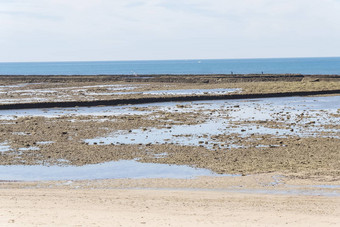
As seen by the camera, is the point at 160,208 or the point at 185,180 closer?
the point at 160,208

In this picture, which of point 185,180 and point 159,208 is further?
point 185,180

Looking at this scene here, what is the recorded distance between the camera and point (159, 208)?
45.1 feet

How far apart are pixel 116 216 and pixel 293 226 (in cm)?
415

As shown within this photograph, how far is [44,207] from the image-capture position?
1373 centimetres

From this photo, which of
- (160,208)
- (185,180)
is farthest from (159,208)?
(185,180)

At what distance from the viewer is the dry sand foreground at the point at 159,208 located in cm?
1220

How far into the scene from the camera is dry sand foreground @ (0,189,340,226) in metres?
12.2

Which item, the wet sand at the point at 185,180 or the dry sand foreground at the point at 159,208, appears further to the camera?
the wet sand at the point at 185,180

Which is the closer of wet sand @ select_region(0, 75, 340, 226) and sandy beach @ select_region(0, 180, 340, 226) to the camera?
sandy beach @ select_region(0, 180, 340, 226)

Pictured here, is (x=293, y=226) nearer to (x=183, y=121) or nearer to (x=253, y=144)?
(x=253, y=144)

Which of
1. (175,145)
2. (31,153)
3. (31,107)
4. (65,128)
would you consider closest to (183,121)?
(65,128)

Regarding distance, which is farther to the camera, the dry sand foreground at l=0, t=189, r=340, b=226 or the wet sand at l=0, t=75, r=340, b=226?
the wet sand at l=0, t=75, r=340, b=226

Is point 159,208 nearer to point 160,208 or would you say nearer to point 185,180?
point 160,208

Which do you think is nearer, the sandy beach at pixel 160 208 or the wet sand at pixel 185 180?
the sandy beach at pixel 160 208
